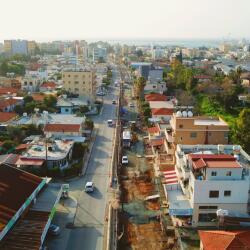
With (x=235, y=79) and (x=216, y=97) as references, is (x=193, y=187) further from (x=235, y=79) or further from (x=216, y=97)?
(x=235, y=79)

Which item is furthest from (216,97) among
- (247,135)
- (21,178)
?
(21,178)

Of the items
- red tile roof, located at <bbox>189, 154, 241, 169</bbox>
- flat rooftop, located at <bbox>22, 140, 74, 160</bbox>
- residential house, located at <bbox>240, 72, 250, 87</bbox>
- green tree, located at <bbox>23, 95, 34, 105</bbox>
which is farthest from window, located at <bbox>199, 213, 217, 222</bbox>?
residential house, located at <bbox>240, 72, 250, 87</bbox>

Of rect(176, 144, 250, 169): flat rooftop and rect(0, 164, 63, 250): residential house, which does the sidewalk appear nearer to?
rect(0, 164, 63, 250): residential house

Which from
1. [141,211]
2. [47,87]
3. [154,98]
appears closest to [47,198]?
[141,211]

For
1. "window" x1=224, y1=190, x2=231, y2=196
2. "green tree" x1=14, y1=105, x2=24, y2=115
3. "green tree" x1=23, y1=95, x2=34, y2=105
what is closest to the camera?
"window" x1=224, y1=190, x2=231, y2=196

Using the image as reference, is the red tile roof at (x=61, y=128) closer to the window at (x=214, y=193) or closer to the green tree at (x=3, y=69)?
the window at (x=214, y=193)
